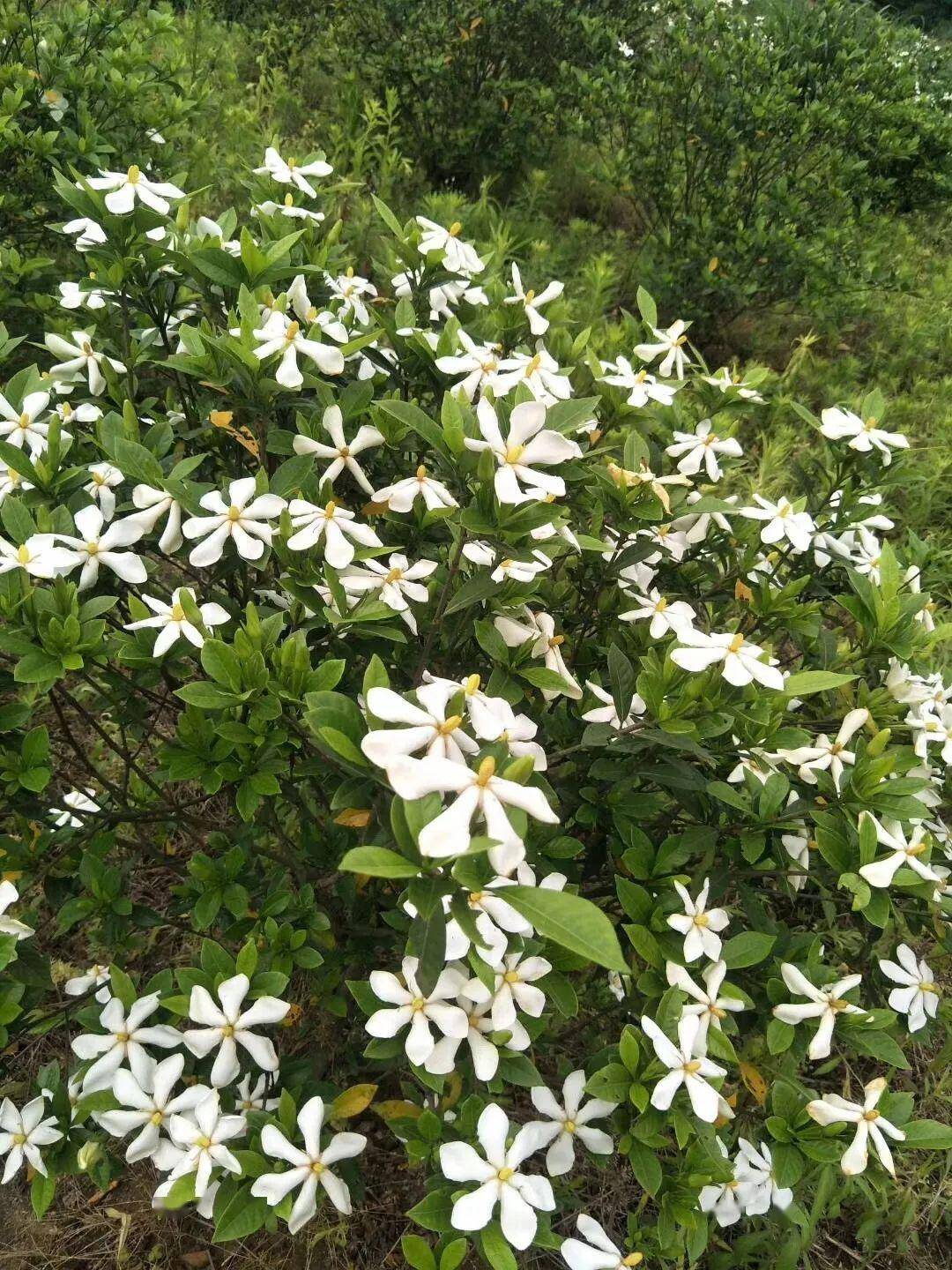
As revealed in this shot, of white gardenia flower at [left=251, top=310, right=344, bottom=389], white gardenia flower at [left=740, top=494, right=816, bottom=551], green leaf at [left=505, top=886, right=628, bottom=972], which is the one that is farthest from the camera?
white gardenia flower at [left=740, top=494, right=816, bottom=551]

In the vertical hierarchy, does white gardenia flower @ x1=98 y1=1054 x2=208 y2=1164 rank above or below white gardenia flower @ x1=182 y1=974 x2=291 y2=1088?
below

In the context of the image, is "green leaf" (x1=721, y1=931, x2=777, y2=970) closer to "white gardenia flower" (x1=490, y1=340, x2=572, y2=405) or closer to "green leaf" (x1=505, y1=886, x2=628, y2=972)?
"green leaf" (x1=505, y1=886, x2=628, y2=972)

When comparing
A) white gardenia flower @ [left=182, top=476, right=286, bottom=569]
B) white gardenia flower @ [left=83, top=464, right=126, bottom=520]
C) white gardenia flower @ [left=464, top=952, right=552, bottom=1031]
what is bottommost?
→ white gardenia flower @ [left=464, top=952, right=552, bottom=1031]

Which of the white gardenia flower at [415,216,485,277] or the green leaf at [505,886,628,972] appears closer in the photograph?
the green leaf at [505,886,628,972]

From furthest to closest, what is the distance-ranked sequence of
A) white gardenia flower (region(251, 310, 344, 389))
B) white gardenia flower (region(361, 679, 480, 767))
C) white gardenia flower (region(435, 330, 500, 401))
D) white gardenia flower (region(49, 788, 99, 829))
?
white gardenia flower (region(49, 788, 99, 829)), white gardenia flower (region(435, 330, 500, 401)), white gardenia flower (region(251, 310, 344, 389)), white gardenia flower (region(361, 679, 480, 767))

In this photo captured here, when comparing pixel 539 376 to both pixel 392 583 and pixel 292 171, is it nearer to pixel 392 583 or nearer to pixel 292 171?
pixel 392 583

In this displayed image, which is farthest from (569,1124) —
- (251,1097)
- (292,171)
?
(292,171)

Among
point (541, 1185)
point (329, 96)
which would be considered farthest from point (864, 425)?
point (329, 96)

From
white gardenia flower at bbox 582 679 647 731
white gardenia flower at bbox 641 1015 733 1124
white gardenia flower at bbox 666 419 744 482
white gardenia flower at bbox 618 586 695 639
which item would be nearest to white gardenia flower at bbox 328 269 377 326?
white gardenia flower at bbox 666 419 744 482
